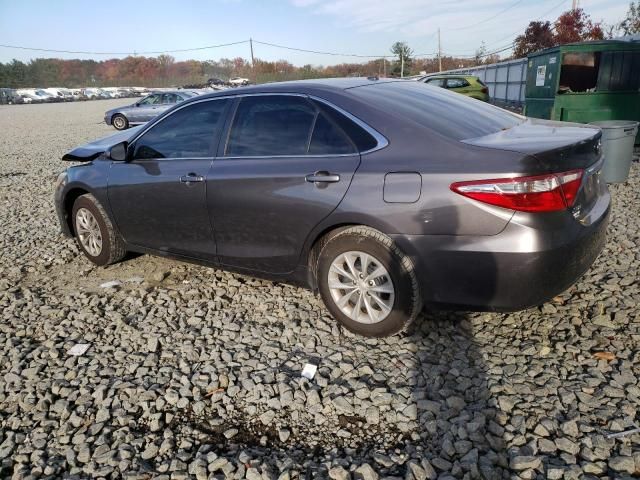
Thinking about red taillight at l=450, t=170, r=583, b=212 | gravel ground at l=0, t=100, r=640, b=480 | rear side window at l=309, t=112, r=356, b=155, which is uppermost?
rear side window at l=309, t=112, r=356, b=155

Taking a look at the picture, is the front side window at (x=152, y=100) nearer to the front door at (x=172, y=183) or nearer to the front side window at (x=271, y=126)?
the front door at (x=172, y=183)

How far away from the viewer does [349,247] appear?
3123mm

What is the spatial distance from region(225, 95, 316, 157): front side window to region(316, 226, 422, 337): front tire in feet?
2.40

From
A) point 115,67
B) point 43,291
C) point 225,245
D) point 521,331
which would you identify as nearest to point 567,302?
point 521,331

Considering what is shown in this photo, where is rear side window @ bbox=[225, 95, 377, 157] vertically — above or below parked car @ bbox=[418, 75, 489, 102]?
below

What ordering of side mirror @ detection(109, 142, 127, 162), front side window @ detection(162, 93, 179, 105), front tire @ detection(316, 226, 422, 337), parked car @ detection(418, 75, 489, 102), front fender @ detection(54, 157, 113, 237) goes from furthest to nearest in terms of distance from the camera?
front side window @ detection(162, 93, 179, 105), parked car @ detection(418, 75, 489, 102), front fender @ detection(54, 157, 113, 237), side mirror @ detection(109, 142, 127, 162), front tire @ detection(316, 226, 422, 337)

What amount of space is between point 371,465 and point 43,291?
358 cm

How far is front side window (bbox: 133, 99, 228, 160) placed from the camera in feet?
12.6

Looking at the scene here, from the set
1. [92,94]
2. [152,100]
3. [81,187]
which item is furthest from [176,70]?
[81,187]

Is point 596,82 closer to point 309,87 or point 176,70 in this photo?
point 309,87

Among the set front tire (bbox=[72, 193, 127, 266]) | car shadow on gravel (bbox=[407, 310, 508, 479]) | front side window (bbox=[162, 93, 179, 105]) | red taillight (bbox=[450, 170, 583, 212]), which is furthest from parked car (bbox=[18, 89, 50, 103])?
red taillight (bbox=[450, 170, 583, 212])

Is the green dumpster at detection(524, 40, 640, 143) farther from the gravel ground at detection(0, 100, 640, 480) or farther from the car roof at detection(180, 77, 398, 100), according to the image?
the car roof at detection(180, 77, 398, 100)

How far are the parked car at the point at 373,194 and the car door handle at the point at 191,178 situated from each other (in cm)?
1

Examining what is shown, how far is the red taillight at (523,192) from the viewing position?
258 centimetres
